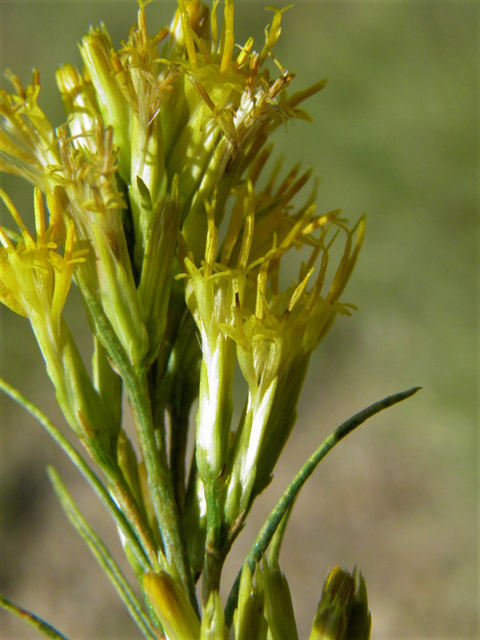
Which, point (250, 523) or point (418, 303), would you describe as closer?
point (250, 523)

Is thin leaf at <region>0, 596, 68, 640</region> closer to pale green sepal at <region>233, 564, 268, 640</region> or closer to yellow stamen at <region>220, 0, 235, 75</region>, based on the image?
pale green sepal at <region>233, 564, 268, 640</region>

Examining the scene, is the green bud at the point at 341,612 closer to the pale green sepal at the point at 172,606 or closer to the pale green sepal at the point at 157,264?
the pale green sepal at the point at 172,606

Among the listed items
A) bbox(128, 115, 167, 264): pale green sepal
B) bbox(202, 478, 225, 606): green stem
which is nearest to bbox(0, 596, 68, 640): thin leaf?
bbox(202, 478, 225, 606): green stem

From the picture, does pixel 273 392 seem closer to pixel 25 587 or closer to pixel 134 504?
pixel 134 504

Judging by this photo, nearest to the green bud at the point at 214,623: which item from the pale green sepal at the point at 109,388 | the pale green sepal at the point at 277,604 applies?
the pale green sepal at the point at 277,604

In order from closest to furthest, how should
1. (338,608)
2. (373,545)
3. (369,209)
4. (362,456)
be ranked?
1. (338,608)
2. (373,545)
3. (362,456)
4. (369,209)

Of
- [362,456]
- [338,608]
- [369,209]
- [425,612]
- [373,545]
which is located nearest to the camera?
[338,608]

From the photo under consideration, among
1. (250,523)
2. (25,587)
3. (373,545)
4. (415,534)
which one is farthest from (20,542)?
(415,534)
